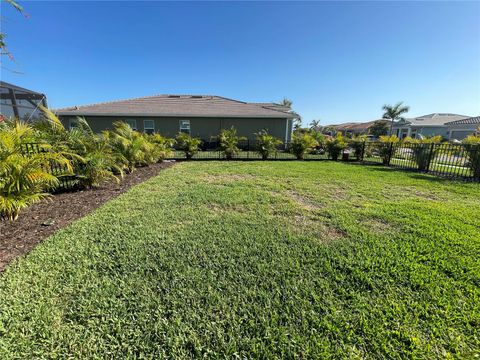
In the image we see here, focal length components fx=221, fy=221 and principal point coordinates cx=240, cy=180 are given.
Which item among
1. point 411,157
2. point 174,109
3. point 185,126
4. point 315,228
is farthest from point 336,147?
point 174,109

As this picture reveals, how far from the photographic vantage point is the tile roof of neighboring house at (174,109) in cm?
1752

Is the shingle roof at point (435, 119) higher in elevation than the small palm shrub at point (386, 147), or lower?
higher

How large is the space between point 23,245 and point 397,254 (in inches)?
215

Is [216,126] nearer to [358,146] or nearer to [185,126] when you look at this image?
[185,126]

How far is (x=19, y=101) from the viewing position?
14266 mm

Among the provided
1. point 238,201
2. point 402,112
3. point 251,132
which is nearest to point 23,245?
point 238,201

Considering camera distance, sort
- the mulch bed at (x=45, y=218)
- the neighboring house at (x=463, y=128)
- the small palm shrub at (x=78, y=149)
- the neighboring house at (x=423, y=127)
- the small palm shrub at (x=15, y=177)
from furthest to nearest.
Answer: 1. the neighboring house at (x=423, y=127)
2. the neighboring house at (x=463, y=128)
3. the small palm shrub at (x=78, y=149)
4. the small palm shrub at (x=15, y=177)
5. the mulch bed at (x=45, y=218)

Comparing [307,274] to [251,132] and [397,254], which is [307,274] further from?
[251,132]

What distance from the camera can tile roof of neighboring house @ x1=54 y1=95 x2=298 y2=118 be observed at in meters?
17.5

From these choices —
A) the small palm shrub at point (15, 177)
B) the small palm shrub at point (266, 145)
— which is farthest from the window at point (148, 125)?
the small palm shrub at point (15, 177)

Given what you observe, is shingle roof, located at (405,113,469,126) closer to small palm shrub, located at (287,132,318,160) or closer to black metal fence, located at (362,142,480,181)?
black metal fence, located at (362,142,480,181)

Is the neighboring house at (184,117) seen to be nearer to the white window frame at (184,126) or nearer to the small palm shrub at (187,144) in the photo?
the white window frame at (184,126)

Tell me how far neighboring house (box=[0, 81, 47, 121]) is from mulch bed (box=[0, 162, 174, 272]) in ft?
36.8

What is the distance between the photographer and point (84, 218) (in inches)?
170
